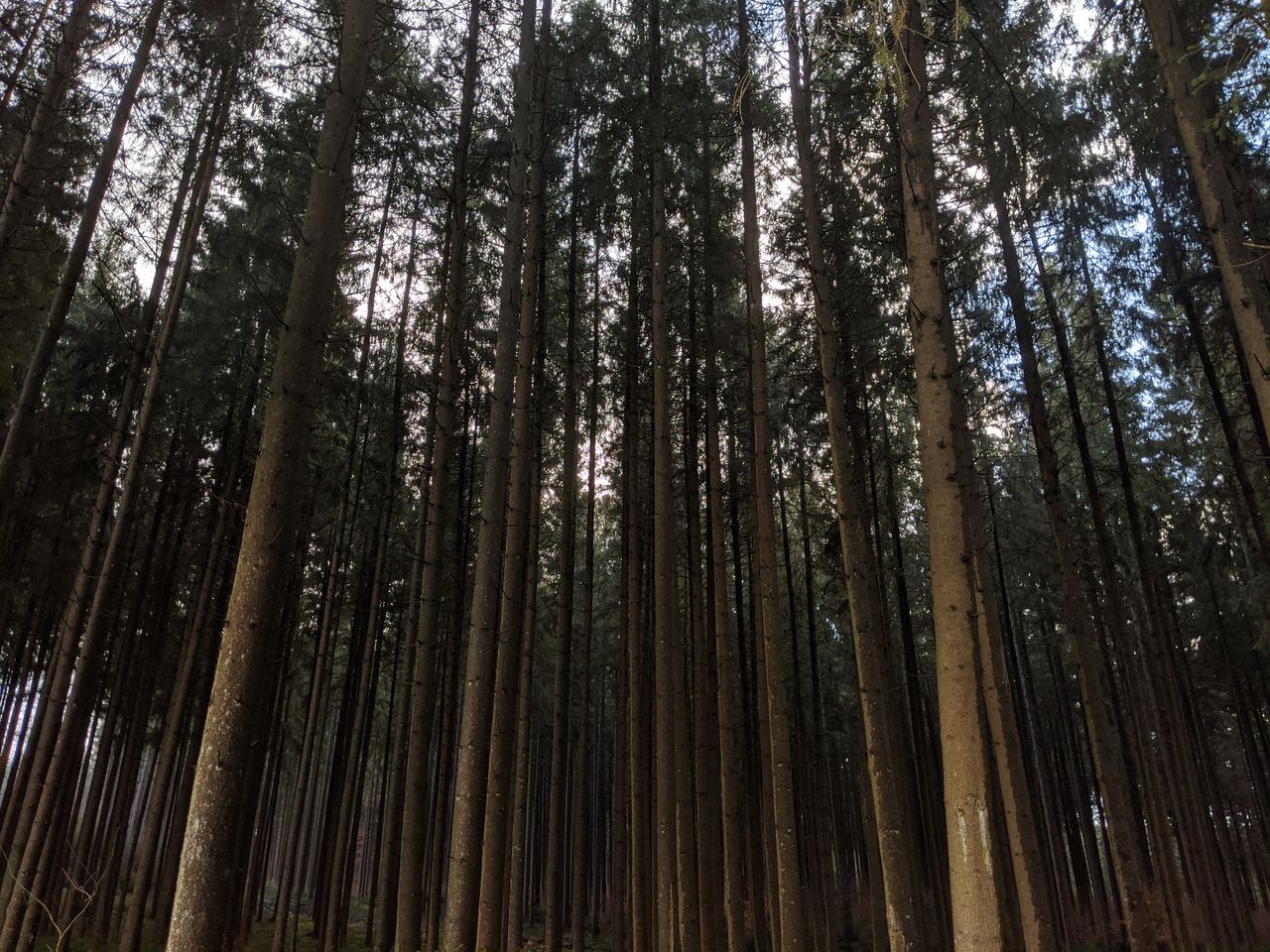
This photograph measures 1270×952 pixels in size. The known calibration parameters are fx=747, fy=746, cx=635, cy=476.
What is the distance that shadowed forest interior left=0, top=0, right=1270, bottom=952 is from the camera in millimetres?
5238

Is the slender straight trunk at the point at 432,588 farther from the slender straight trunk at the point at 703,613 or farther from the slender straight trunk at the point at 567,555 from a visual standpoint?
the slender straight trunk at the point at 703,613

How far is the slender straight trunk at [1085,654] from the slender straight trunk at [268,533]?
703 cm

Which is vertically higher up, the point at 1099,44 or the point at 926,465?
the point at 1099,44

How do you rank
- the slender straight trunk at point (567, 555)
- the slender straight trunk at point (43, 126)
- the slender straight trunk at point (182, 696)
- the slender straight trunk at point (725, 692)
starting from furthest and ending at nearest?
the slender straight trunk at point (567, 555), the slender straight trunk at point (182, 696), the slender straight trunk at point (725, 692), the slender straight trunk at point (43, 126)

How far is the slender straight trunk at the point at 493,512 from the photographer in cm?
583

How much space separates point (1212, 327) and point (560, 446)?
31.4 ft

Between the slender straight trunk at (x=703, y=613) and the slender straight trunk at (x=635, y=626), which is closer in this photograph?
the slender straight trunk at (x=703, y=613)

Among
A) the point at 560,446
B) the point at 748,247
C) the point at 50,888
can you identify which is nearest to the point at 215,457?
the point at 560,446

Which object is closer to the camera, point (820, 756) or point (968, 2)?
point (968, 2)

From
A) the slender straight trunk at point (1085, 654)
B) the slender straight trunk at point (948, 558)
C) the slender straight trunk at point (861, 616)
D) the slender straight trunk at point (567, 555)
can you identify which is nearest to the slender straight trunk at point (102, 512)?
the slender straight trunk at point (567, 555)

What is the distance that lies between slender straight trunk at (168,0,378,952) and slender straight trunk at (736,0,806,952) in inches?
116

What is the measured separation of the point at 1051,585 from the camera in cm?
1678

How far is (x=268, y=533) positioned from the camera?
161 inches

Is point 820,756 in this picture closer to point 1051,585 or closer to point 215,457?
point 1051,585
